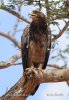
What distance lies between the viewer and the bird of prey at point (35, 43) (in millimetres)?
8250

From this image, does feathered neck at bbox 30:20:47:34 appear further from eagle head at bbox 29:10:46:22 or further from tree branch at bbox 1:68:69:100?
tree branch at bbox 1:68:69:100

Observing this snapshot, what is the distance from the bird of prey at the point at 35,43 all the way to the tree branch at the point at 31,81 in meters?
2.05

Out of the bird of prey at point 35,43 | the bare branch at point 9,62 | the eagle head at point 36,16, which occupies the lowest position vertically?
the bare branch at point 9,62

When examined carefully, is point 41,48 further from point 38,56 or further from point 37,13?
point 37,13

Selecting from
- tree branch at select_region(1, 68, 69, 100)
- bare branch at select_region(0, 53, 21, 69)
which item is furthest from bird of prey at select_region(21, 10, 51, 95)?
bare branch at select_region(0, 53, 21, 69)

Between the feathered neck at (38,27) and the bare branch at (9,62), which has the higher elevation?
the feathered neck at (38,27)

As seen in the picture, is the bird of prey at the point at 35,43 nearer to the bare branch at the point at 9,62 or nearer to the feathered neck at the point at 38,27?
the feathered neck at the point at 38,27

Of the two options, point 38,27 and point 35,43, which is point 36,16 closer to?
point 38,27

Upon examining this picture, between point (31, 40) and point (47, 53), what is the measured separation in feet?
1.47

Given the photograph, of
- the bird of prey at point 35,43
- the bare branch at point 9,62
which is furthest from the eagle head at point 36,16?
the bare branch at point 9,62

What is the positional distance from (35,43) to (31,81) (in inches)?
88.9

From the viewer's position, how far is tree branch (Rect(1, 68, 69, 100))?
5992 mm

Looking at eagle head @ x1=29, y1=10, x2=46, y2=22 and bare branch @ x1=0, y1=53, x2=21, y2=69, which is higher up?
eagle head @ x1=29, y1=10, x2=46, y2=22

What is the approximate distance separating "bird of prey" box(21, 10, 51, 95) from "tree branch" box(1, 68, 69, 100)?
80.6 inches
